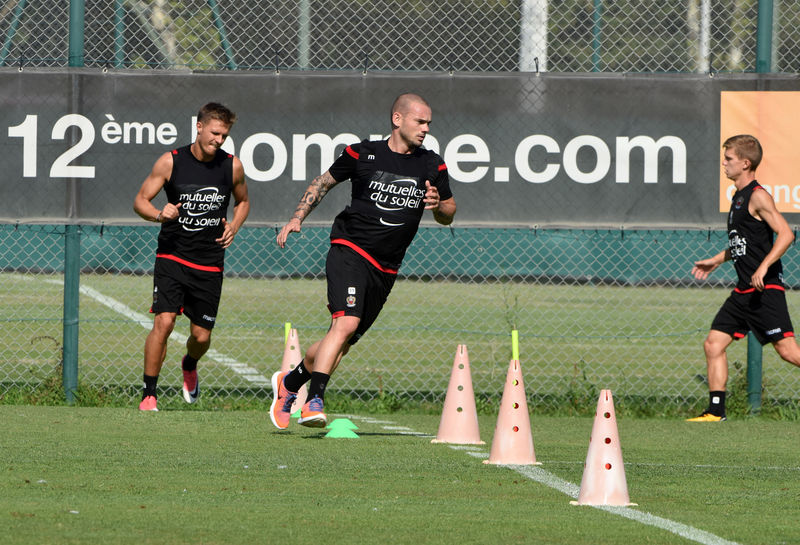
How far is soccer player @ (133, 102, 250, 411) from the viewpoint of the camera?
355 inches

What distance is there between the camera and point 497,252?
69.9 feet

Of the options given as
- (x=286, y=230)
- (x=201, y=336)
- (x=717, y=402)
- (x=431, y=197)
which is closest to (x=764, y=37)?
(x=717, y=402)

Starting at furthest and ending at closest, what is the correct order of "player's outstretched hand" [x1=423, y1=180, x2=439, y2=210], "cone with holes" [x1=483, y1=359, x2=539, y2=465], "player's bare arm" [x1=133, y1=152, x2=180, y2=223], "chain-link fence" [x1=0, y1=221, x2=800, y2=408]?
"chain-link fence" [x1=0, y1=221, x2=800, y2=408] < "player's bare arm" [x1=133, y1=152, x2=180, y2=223] < "player's outstretched hand" [x1=423, y1=180, x2=439, y2=210] < "cone with holes" [x1=483, y1=359, x2=539, y2=465]

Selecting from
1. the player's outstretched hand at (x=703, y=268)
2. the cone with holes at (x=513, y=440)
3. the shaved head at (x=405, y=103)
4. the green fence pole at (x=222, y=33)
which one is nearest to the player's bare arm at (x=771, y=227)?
the player's outstretched hand at (x=703, y=268)

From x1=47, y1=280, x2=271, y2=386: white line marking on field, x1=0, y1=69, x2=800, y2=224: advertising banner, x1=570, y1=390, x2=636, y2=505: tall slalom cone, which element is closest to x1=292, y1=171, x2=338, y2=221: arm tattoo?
x1=0, y1=69, x2=800, y2=224: advertising banner

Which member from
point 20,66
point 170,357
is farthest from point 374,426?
point 170,357

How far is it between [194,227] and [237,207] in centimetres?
48

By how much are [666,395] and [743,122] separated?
7.82 ft

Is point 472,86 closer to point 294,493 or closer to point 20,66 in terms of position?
point 20,66

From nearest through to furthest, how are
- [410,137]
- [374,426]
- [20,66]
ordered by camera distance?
[410,137] → [374,426] → [20,66]

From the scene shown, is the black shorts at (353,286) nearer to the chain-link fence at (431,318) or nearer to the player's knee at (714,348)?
the chain-link fence at (431,318)

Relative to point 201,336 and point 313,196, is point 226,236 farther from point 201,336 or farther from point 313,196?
point 313,196

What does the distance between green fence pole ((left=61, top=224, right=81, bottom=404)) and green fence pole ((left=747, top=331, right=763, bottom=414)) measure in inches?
214

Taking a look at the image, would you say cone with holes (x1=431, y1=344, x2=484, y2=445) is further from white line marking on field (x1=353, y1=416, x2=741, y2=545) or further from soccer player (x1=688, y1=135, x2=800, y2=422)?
soccer player (x1=688, y1=135, x2=800, y2=422)
